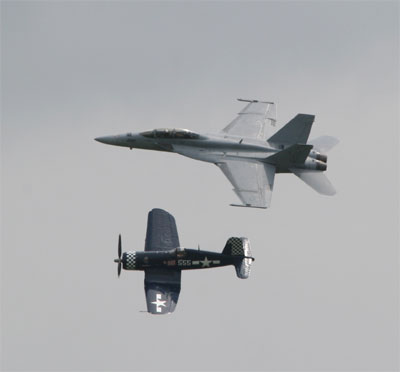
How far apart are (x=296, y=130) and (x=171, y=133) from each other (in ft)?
23.2

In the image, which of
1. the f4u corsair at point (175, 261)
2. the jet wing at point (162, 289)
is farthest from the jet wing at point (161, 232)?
the jet wing at point (162, 289)

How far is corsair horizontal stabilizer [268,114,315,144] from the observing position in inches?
3167

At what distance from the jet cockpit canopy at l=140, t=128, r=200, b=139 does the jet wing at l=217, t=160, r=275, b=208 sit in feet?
8.01

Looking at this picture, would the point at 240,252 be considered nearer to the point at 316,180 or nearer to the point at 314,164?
the point at 316,180

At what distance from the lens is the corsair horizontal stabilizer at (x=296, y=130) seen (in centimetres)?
8044

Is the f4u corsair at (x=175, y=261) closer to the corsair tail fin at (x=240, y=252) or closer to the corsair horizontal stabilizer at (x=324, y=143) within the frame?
the corsair tail fin at (x=240, y=252)

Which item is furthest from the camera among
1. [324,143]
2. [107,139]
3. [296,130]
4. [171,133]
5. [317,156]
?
[324,143]

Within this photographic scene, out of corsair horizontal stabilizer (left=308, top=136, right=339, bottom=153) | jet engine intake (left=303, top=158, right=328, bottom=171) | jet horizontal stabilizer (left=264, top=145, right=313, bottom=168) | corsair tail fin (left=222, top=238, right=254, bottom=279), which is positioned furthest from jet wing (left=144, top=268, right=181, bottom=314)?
corsair horizontal stabilizer (left=308, top=136, right=339, bottom=153)

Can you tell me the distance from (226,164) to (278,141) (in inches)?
135

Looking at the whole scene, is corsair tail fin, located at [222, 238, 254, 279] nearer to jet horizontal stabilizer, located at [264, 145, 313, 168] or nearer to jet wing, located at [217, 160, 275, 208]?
jet wing, located at [217, 160, 275, 208]

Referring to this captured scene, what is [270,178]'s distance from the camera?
7894cm

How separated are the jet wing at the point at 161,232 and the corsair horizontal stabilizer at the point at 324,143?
10091mm

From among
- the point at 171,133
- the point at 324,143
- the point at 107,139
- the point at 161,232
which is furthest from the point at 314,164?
the point at 107,139

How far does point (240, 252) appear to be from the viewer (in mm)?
74688
